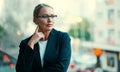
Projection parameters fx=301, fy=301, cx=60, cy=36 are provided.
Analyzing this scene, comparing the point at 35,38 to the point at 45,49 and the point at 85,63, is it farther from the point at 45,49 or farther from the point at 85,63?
the point at 85,63

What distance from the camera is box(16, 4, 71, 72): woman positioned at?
3.79 feet

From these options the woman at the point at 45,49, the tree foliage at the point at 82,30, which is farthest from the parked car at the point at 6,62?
the woman at the point at 45,49

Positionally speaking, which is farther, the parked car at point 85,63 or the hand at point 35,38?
the parked car at point 85,63

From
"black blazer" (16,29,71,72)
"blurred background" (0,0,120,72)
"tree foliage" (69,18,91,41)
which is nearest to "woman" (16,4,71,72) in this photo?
"black blazer" (16,29,71,72)

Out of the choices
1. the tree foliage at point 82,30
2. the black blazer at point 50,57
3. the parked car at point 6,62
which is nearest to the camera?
the black blazer at point 50,57

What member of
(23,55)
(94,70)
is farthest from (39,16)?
(94,70)

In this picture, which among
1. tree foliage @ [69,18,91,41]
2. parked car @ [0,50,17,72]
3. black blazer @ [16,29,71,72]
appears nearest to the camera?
black blazer @ [16,29,71,72]

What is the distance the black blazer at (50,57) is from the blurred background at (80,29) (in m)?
0.72

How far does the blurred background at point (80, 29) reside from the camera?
1.93 m

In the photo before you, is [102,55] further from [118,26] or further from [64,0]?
[64,0]

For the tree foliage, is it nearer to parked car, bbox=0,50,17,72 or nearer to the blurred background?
the blurred background

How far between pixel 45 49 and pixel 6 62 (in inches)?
32.8

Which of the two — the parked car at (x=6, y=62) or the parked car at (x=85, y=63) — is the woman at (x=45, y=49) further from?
the parked car at (x=85, y=63)

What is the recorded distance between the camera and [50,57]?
1.17m
